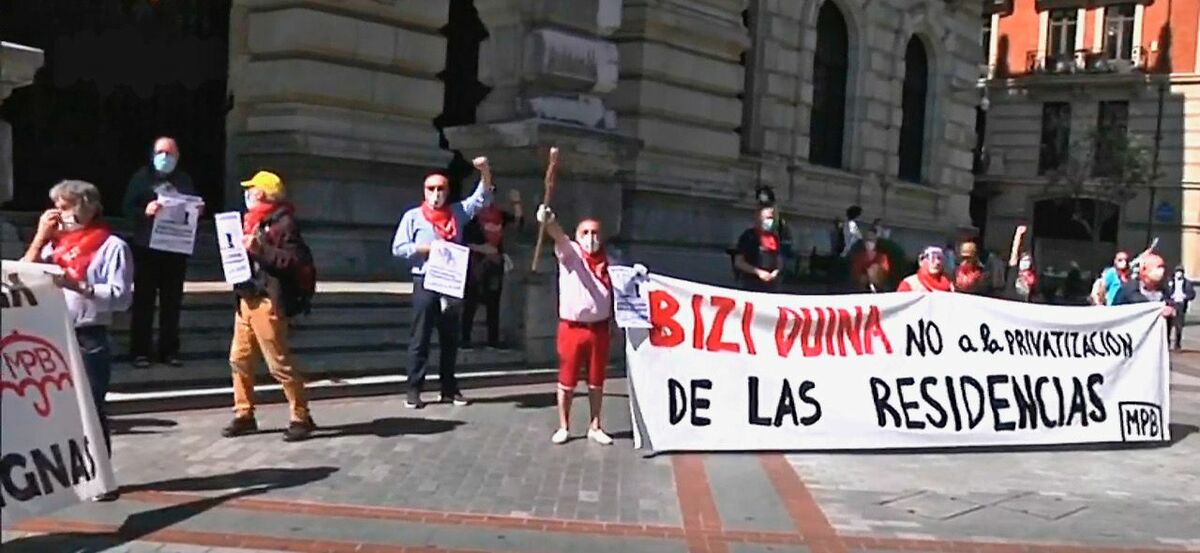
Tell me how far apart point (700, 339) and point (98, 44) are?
8754mm

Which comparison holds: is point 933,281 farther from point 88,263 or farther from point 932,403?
point 88,263

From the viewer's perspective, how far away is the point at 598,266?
8.76 meters

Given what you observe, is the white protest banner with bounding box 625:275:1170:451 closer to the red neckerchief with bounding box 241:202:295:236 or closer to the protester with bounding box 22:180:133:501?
the red neckerchief with bounding box 241:202:295:236

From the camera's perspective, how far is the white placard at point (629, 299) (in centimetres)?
864

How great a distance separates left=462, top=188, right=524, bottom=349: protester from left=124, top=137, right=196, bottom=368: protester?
2.42 m

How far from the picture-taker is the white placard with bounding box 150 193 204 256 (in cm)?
919

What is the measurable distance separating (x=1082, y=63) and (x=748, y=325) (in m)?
43.0

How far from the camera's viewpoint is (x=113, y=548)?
18.6 feet

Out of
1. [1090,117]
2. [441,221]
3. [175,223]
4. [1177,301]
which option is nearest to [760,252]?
[441,221]

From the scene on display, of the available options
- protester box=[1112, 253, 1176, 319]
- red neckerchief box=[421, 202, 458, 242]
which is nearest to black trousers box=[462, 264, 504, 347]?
red neckerchief box=[421, 202, 458, 242]

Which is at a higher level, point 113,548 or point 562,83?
point 562,83

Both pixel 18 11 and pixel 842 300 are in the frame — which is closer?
pixel 842 300

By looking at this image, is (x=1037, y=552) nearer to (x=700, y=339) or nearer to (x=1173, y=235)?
(x=700, y=339)

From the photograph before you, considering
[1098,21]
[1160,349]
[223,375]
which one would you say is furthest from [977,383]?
[1098,21]
